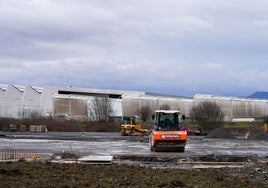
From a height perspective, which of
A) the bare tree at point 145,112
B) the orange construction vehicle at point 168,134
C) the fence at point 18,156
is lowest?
the fence at point 18,156

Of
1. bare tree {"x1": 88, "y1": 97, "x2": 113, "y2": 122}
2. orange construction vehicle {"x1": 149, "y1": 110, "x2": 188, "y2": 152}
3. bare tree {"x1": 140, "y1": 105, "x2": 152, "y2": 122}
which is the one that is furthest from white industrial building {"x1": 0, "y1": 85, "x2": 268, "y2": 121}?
orange construction vehicle {"x1": 149, "y1": 110, "x2": 188, "y2": 152}

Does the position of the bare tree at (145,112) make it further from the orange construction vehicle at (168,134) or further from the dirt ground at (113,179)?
the dirt ground at (113,179)

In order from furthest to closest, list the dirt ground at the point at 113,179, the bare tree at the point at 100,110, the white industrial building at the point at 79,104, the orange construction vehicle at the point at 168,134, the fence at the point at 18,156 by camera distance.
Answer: the white industrial building at the point at 79,104 → the bare tree at the point at 100,110 → the orange construction vehicle at the point at 168,134 → the fence at the point at 18,156 → the dirt ground at the point at 113,179

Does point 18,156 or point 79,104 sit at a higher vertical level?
point 79,104

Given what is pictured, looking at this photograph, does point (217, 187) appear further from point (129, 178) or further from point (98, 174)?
point (98, 174)

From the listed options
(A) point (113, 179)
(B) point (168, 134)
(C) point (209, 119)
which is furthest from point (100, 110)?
(A) point (113, 179)

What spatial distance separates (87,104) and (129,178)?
108 meters

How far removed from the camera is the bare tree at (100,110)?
110375 mm

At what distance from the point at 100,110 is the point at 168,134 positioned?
82.4 meters

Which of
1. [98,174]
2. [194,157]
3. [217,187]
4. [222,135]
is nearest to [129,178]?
[98,174]

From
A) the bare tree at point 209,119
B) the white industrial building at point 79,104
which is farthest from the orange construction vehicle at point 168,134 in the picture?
the white industrial building at point 79,104

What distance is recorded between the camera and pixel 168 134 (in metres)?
30.0

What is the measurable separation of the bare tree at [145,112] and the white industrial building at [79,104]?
1.79 metres

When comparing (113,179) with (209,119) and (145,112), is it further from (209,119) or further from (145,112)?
(145,112)
